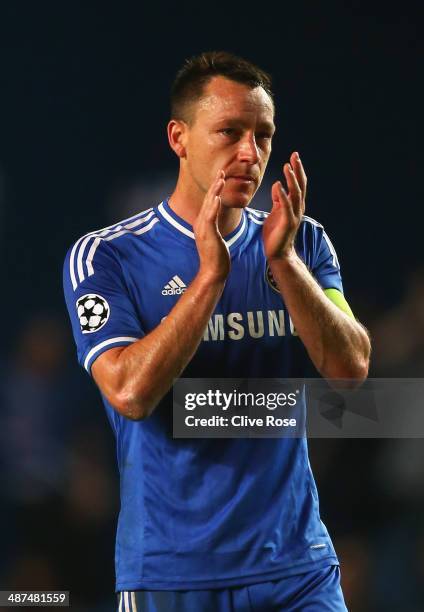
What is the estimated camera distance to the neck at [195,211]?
2043 millimetres

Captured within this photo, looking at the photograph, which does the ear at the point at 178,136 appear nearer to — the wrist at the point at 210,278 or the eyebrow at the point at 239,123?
the eyebrow at the point at 239,123

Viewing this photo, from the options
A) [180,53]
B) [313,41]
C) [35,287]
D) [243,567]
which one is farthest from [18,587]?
[313,41]

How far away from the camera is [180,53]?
9.76 feet

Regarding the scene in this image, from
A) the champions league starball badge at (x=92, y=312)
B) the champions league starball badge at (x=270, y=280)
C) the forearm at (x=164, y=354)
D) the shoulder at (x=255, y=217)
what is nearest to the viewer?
the forearm at (x=164, y=354)

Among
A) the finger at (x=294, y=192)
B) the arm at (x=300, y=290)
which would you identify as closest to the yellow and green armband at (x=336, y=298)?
the arm at (x=300, y=290)

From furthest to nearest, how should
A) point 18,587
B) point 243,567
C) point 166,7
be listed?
point 166,7 → point 18,587 → point 243,567

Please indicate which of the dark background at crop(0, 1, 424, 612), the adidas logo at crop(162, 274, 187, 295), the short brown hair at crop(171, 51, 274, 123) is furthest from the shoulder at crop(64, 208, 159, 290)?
the dark background at crop(0, 1, 424, 612)

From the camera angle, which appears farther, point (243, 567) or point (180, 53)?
point (180, 53)

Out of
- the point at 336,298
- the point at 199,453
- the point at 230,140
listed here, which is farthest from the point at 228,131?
the point at 199,453

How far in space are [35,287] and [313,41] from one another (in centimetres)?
116

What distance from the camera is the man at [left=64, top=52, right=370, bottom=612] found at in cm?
179

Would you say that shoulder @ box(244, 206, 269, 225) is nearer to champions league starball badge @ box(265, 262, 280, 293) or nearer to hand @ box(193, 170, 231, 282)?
champions league starball badge @ box(265, 262, 280, 293)

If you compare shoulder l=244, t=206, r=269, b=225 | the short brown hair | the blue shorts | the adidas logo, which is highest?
the short brown hair

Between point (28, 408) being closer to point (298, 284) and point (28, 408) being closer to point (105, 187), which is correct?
point (105, 187)
